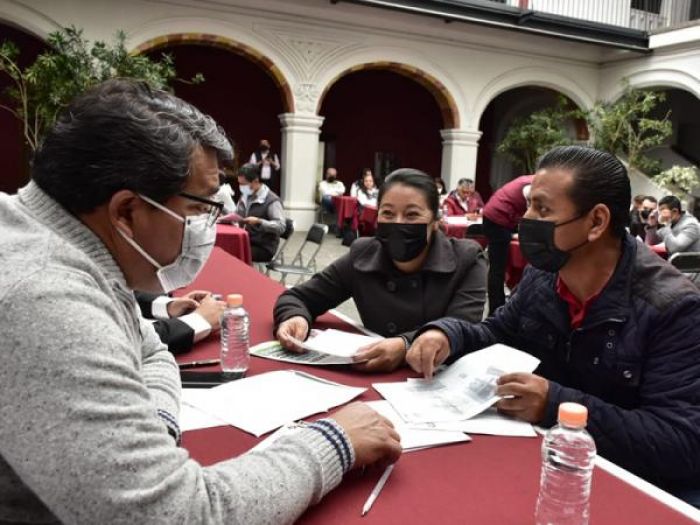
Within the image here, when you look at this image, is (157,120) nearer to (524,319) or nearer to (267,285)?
(524,319)

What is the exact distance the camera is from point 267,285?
285cm

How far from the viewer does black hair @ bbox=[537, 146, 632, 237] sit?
1.63m

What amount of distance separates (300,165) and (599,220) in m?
10.2

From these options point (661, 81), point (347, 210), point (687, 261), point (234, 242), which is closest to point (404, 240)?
point (234, 242)

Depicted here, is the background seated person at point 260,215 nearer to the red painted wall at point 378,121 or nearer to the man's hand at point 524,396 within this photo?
the man's hand at point 524,396

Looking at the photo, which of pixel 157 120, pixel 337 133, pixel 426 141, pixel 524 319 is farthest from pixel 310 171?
pixel 157 120

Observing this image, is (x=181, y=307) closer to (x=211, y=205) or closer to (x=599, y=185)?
(x=211, y=205)

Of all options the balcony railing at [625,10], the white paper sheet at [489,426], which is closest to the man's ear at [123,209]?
the white paper sheet at [489,426]

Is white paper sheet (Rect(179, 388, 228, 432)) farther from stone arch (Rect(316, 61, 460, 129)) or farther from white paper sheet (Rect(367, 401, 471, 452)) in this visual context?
stone arch (Rect(316, 61, 460, 129))

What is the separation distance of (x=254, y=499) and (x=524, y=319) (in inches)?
46.0

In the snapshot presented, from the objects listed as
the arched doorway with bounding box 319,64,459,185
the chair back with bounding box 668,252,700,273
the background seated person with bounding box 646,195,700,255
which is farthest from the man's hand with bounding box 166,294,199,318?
the arched doorway with bounding box 319,64,459,185

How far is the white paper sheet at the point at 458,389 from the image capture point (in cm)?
144

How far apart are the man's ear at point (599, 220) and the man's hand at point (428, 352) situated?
48 centimetres

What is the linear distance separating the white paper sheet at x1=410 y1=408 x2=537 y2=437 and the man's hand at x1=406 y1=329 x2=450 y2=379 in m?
0.26
